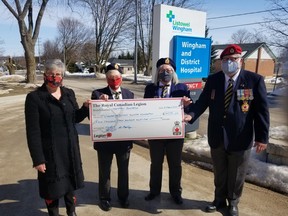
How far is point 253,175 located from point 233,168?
4.46ft

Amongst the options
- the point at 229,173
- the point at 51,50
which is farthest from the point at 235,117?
the point at 51,50

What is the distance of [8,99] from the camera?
46.2 ft

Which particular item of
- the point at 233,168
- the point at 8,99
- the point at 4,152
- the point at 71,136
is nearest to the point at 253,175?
the point at 233,168

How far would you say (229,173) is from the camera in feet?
11.5

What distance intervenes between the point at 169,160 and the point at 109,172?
82 centimetres

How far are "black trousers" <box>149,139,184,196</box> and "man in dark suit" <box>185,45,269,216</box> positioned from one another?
47 cm

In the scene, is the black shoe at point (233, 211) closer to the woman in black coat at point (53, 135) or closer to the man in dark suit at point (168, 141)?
the man in dark suit at point (168, 141)

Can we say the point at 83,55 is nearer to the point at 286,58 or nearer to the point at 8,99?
the point at 8,99

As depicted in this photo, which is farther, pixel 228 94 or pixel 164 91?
pixel 164 91

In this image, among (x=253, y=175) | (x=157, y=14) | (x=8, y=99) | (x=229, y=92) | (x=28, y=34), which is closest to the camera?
(x=229, y=92)

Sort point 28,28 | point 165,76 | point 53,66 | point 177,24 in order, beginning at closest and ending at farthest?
point 53,66
point 165,76
point 177,24
point 28,28

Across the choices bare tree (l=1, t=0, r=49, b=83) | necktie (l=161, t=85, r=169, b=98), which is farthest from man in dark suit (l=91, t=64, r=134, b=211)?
bare tree (l=1, t=0, r=49, b=83)

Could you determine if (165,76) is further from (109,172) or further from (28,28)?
(28,28)

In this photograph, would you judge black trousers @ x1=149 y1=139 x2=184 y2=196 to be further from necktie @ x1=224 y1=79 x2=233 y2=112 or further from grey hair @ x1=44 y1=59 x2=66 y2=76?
grey hair @ x1=44 y1=59 x2=66 y2=76
